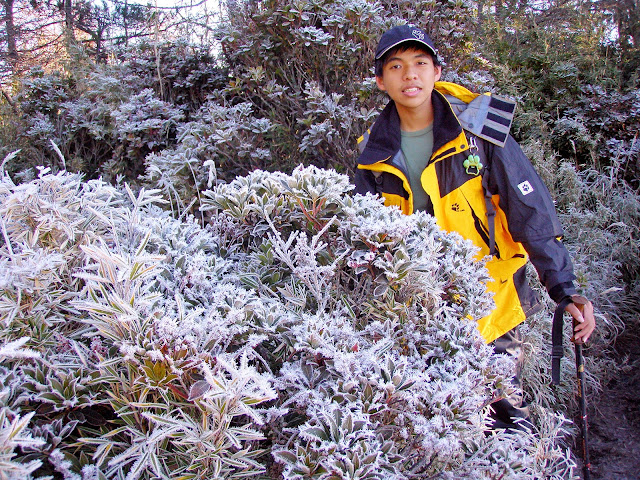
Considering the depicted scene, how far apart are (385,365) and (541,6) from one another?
8703 mm

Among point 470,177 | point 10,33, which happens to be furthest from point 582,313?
point 10,33

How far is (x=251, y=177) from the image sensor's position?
1.87 metres

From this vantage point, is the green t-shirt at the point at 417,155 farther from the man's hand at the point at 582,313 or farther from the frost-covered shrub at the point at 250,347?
Result: the man's hand at the point at 582,313

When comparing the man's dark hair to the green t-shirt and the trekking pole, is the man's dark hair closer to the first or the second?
the green t-shirt

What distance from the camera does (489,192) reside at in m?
2.29

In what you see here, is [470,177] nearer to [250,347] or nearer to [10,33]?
[250,347]

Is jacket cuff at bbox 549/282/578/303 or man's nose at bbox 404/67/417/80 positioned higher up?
man's nose at bbox 404/67/417/80

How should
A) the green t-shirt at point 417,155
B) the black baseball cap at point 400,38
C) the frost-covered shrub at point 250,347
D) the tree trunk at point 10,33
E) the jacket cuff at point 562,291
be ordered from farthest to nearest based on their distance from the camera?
the tree trunk at point 10,33, the green t-shirt at point 417,155, the black baseball cap at point 400,38, the jacket cuff at point 562,291, the frost-covered shrub at point 250,347

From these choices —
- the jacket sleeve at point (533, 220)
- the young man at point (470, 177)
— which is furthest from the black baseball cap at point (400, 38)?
the jacket sleeve at point (533, 220)

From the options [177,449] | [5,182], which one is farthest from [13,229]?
[177,449]

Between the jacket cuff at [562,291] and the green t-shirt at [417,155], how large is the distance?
720 millimetres

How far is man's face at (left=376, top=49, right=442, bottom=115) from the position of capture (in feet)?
7.73

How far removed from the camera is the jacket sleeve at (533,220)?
83.2 inches

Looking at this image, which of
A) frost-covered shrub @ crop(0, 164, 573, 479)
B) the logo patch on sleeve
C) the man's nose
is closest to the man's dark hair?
the man's nose
